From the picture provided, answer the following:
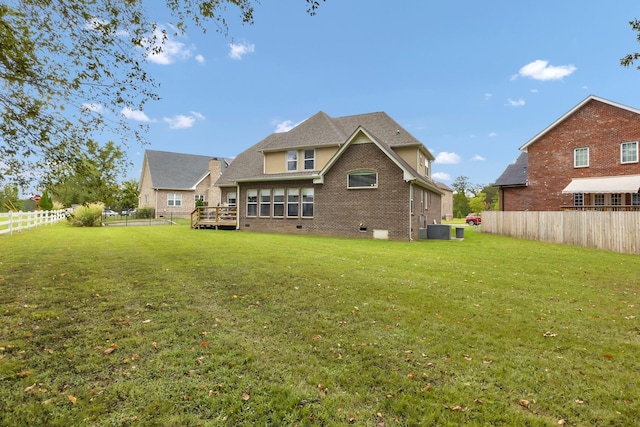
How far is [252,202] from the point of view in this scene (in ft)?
77.5

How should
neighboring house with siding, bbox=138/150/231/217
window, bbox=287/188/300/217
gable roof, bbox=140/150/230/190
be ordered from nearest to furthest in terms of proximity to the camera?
1. window, bbox=287/188/300/217
2. neighboring house with siding, bbox=138/150/231/217
3. gable roof, bbox=140/150/230/190

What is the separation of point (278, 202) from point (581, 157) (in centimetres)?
2248

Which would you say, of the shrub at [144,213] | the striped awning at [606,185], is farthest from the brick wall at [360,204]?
the shrub at [144,213]

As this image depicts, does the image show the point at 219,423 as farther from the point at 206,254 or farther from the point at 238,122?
the point at 238,122

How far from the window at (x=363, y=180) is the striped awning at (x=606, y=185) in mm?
15108

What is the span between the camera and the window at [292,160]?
22.9 m

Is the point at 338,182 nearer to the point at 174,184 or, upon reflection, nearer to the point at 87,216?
the point at 87,216

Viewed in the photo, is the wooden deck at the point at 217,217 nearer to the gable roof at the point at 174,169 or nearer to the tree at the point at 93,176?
the tree at the point at 93,176

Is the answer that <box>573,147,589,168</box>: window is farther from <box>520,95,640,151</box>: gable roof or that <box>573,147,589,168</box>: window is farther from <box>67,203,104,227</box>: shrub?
<box>67,203,104,227</box>: shrub

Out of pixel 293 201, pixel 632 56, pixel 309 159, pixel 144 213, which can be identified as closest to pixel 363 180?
pixel 309 159

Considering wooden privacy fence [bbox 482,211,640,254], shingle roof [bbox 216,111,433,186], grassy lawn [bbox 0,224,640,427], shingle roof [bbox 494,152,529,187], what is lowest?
grassy lawn [bbox 0,224,640,427]

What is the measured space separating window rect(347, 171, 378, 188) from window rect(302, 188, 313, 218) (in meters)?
2.84

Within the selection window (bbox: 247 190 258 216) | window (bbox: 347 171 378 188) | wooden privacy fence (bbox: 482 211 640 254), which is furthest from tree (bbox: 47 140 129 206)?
wooden privacy fence (bbox: 482 211 640 254)

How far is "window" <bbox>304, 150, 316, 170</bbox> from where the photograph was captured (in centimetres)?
2231
